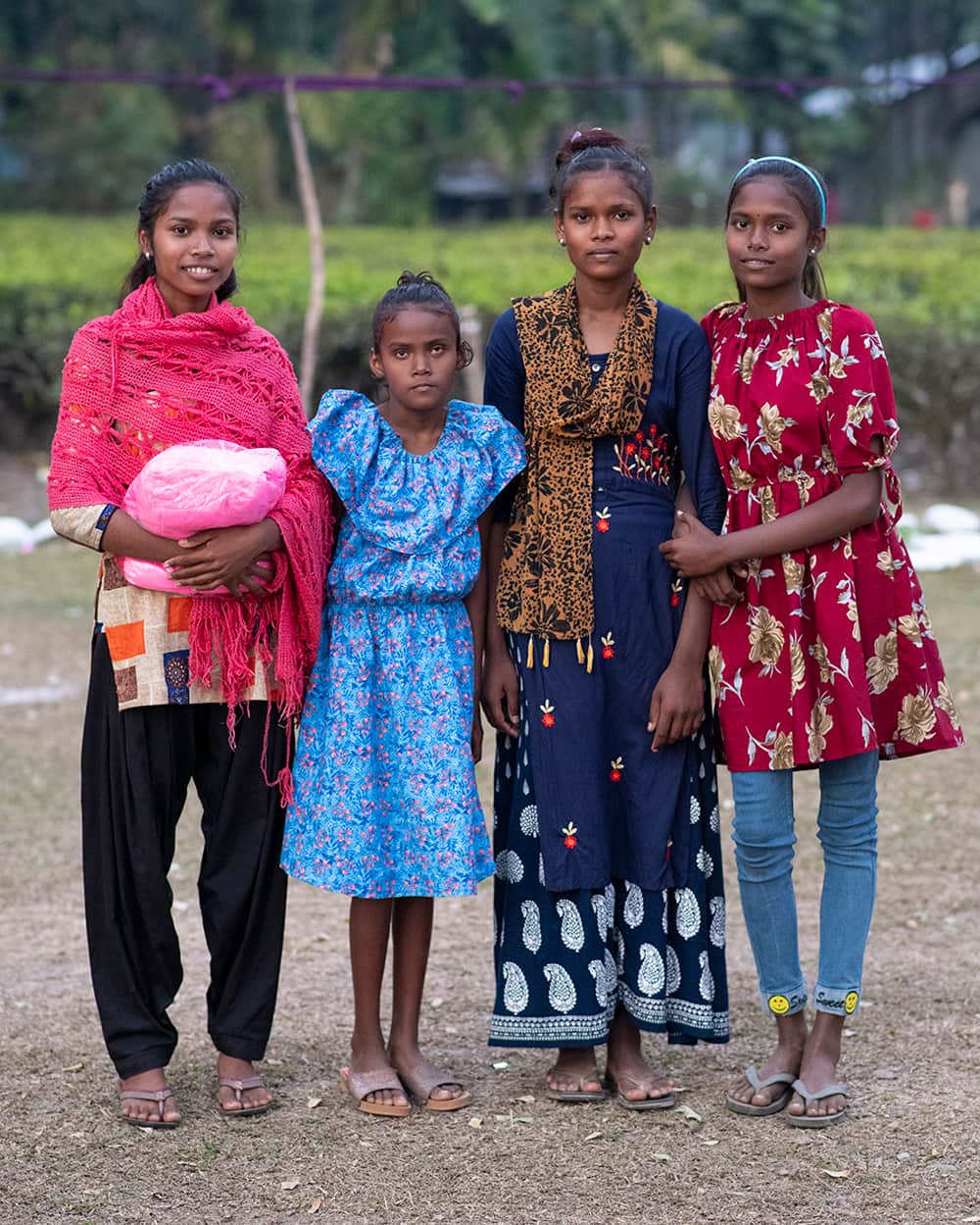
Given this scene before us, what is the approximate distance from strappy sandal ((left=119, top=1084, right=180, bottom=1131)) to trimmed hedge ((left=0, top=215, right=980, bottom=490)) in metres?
9.25

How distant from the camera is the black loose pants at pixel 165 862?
332 cm

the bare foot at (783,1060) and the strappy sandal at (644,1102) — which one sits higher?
the bare foot at (783,1060)

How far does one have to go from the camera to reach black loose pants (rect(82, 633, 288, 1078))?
10.9 ft

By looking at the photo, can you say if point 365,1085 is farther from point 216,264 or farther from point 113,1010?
point 216,264

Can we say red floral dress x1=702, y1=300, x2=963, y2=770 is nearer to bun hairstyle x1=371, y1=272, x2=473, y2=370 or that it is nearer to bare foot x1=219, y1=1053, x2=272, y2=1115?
bun hairstyle x1=371, y1=272, x2=473, y2=370

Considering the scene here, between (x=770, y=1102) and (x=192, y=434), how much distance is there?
5.84 ft

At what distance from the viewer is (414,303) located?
3266 millimetres

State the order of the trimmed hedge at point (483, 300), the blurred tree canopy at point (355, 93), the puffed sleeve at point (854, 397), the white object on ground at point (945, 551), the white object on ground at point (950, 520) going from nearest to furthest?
1. the puffed sleeve at point (854, 397)
2. the white object on ground at point (945, 551)
3. the white object on ground at point (950, 520)
4. the trimmed hedge at point (483, 300)
5. the blurred tree canopy at point (355, 93)

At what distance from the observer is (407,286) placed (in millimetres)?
3309

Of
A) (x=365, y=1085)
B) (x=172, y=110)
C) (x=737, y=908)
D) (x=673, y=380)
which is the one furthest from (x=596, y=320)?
(x=172, y=110)

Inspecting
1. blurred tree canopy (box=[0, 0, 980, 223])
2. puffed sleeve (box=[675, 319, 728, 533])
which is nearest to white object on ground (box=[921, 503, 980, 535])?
puffed sleeve (box=[675, 319, 728, 533])

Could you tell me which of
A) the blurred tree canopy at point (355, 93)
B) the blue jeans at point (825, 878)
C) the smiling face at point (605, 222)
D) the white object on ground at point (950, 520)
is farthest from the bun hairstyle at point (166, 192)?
the blurred tree canopy at point (355, 93)

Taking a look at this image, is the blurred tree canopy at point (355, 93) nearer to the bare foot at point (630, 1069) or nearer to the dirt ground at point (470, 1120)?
the dirt ground at point (470, 1120)

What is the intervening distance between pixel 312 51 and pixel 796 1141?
22.5 meters
